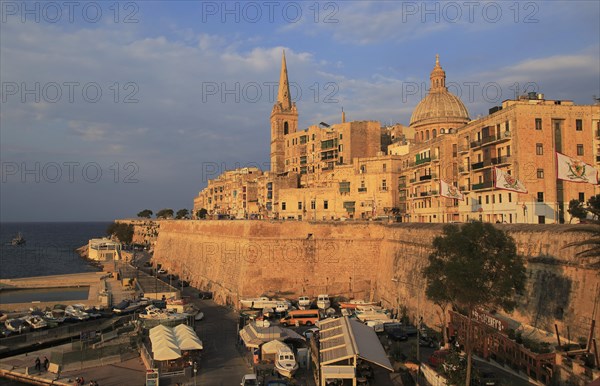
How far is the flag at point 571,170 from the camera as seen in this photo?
24.8m

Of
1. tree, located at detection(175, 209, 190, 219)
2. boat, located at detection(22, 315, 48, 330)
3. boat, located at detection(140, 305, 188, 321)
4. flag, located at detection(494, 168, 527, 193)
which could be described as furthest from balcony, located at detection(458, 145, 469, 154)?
tree, located at detection(175, 209, 190, 219)

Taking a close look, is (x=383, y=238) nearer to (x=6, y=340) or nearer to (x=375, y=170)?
(x=375, y=170)

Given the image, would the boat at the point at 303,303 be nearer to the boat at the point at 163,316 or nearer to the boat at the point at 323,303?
the boat at the point at 323,303

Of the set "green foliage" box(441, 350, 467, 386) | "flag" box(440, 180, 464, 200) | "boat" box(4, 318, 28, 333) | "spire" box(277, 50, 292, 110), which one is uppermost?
"spire" box(277, 50, 292, 110)

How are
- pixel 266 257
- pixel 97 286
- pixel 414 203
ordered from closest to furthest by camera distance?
1. pixel 266 257
2. pixel 414 203
3. pixel 97 286

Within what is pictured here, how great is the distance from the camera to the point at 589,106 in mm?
35844

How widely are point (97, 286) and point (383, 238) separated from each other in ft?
114

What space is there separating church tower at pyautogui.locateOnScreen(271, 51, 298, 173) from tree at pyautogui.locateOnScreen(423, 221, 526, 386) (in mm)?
64270

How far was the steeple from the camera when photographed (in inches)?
2598

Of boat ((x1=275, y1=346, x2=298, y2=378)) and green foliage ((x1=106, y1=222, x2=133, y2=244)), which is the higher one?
green foliage ((x1=106, y1=222, x2=133, y2=244))

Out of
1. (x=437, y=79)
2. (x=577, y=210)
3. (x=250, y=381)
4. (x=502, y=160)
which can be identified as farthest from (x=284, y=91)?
A: (x=250, y=381)

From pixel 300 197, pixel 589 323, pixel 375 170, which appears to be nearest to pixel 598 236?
pixel 589 323

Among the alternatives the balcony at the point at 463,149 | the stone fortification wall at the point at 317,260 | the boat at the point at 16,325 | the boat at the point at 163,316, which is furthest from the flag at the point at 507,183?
the boat at the point at 16,325

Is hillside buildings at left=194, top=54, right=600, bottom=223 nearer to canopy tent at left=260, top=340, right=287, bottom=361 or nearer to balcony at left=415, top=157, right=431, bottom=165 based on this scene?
balcony at left=415, top=157, right=431, bottom=165
